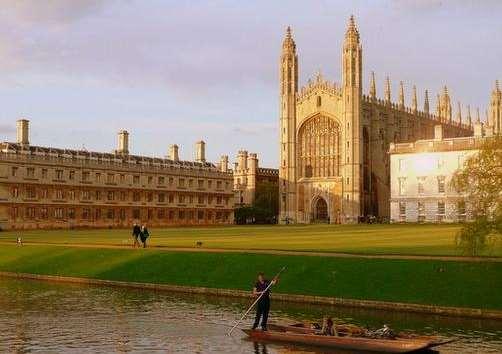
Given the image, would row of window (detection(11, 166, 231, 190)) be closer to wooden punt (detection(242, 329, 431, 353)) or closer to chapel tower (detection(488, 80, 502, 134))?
chapel tower (detection(488, 80, 502, 134))

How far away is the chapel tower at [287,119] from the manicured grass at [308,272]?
3083 inches

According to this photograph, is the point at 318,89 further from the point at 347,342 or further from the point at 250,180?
the point at 347,342

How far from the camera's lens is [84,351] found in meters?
19.2

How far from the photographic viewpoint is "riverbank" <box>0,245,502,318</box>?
2709cm

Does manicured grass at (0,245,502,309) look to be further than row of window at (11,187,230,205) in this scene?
No

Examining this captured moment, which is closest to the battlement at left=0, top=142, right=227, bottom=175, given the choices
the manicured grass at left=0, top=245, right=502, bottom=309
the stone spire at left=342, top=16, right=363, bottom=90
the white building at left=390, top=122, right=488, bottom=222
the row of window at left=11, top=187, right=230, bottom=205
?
the row of window at left=11, top=187, right=230, bottom=205

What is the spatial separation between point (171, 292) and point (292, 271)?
556 cm

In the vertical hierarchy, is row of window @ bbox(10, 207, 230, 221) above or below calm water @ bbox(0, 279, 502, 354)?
above

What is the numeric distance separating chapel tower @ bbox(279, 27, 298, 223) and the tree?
89457 millimetres

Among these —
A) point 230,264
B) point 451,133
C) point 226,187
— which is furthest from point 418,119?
point 230,264

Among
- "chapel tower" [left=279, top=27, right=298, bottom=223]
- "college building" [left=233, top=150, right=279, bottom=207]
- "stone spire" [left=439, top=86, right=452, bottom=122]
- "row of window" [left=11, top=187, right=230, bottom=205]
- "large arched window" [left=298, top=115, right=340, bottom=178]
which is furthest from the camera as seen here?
"stone spire" [left=439, top=86, right=452, bottom=122]

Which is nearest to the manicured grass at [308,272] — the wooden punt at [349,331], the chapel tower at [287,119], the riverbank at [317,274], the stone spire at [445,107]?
the riverbank at [317,274]

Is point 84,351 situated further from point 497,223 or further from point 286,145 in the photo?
point 286,145

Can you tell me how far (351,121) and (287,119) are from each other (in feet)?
40.3
